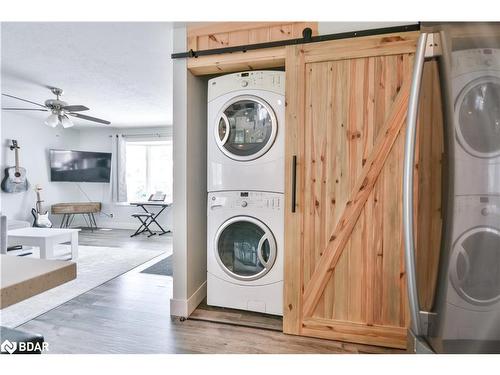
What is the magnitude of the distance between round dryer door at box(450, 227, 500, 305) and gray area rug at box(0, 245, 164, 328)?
1.56 m

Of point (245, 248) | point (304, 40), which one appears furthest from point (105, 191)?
point (304, 40)

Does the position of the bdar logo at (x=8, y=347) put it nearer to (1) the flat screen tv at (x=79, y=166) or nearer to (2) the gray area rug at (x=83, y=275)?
(2) the gray area rug at (x=83, y=275)

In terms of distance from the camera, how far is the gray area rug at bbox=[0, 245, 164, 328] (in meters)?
2.16

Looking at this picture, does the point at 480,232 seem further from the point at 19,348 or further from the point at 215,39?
the point at 215,39

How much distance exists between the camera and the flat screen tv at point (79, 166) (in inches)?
227

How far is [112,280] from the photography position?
9.59ft

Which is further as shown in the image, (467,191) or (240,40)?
(240,40)

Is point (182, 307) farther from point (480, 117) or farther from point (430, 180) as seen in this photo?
point (480, 117)

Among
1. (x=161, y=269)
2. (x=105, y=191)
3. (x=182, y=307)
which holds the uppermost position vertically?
(x=105, y=191)

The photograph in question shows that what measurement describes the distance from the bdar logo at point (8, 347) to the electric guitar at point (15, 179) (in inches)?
221

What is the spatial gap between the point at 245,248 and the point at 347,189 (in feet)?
3.11

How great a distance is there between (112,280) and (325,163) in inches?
103

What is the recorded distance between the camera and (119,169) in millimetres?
6211

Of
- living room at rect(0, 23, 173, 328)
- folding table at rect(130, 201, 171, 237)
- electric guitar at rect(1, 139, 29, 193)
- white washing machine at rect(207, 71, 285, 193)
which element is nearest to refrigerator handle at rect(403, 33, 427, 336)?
living room at rect(0, 23, 173, 328)
